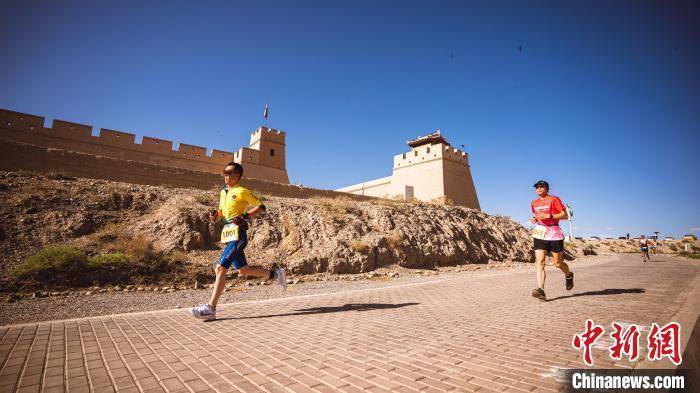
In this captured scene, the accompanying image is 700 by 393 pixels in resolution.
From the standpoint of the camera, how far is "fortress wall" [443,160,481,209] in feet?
102

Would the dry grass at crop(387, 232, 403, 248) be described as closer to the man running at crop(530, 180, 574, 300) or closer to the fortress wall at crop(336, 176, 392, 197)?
the man running at crop(530, 180, 574, 300)

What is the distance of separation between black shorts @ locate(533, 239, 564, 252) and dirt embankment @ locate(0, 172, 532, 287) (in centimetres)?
689

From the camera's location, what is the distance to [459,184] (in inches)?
1273

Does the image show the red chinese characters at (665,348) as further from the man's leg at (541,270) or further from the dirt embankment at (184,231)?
the dirt embankment at (184,231)

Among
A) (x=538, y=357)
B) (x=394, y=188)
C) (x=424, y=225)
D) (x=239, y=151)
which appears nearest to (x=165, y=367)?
(x=538, y=357)

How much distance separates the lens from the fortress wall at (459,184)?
102 feet

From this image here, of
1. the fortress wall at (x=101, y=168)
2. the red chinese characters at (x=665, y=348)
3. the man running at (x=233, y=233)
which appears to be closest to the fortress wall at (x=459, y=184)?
the fortress wall at (x=101, y=168)

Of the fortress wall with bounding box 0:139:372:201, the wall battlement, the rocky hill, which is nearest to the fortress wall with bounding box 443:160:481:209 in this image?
the wall battlement

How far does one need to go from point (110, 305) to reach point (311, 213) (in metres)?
8.74

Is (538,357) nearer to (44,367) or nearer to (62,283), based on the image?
(44,367)

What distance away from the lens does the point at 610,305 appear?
510cm

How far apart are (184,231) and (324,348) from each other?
29.2 feet

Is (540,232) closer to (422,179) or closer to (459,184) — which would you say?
(422,179)

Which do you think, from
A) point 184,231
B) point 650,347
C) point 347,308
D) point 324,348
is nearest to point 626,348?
point 650,347
